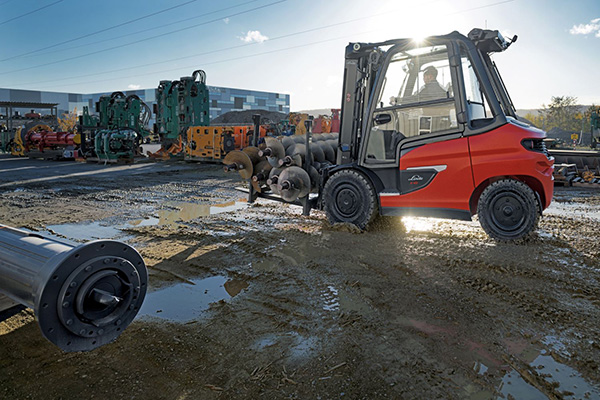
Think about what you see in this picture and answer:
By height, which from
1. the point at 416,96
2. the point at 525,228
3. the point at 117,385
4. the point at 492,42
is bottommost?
the point at 117,385

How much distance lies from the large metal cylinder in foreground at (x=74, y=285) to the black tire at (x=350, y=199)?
149 inches

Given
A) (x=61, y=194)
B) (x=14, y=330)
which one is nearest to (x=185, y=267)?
(x=14, y=330)

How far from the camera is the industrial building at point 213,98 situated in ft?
241

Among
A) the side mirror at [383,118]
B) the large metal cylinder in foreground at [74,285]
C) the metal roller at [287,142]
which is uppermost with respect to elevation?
the side mirror at [383,118]

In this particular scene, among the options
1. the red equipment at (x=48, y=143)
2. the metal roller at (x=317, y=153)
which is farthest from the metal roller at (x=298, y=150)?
the red equipment at (x=48, y=143)

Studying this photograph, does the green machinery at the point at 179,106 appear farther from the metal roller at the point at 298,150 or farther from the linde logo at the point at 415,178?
the linde logo at the point at 415,178

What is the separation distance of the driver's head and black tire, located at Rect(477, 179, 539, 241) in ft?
5.18

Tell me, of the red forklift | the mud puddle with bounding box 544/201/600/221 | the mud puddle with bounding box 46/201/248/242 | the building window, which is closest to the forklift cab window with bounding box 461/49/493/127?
the red forklift

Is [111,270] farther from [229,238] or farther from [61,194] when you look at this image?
[61,194]

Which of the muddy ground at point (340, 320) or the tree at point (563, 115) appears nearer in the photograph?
the muddy ground at point (340, 320)

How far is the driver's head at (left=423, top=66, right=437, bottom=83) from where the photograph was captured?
18.7 feet

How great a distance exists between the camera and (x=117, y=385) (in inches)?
100

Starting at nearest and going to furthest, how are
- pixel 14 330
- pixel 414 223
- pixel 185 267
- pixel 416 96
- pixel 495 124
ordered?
pixel 14 330 → pixel 185 267 → pixel 495 124 → pixel 416 96 → pixel 414 223

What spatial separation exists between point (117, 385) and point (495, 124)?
4838 millimetres
